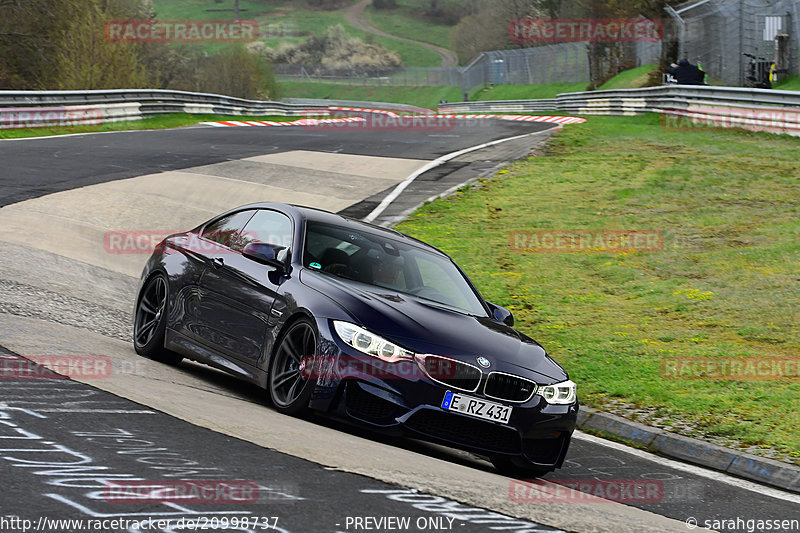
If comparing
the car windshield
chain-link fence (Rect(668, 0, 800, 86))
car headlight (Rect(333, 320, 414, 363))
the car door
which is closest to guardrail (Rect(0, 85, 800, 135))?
chain-link fence (Rect(668, 0, 800, 86))

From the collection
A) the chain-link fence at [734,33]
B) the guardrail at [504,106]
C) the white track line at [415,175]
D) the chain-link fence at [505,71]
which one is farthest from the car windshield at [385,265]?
the chain-link fence at [505,71]

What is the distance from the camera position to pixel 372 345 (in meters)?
6.88

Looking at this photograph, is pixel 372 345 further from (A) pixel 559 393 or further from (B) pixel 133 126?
(B) pixel 133 126

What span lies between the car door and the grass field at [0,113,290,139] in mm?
20751

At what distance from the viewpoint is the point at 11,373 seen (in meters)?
7.15

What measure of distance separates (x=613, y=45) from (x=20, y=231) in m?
50.7

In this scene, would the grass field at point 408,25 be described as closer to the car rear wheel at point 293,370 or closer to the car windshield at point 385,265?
the car windshield at point 385,265

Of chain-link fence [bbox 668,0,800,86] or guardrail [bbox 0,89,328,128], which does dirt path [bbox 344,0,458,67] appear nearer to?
chain-link fence [bbox 668,0,800,86]

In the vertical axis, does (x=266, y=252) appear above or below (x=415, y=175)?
above

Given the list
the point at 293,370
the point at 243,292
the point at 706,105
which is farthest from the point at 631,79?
the point at 293,370

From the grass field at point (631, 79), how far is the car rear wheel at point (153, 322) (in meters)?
43.1

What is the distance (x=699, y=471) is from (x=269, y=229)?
3.83m

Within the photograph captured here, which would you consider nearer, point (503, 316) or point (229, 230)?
point (503, 316)

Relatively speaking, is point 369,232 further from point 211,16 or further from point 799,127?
point 211,16
